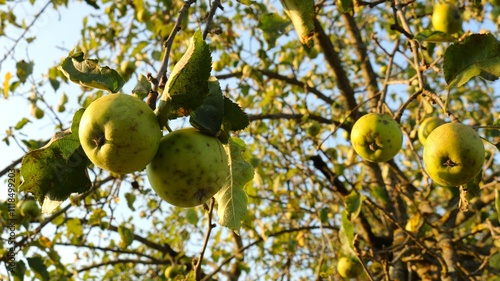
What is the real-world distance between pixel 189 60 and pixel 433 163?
95 cm

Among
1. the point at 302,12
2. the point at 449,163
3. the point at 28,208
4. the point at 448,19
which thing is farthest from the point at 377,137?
the point at 28,208

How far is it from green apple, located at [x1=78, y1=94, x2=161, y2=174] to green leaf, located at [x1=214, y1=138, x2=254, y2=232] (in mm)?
371

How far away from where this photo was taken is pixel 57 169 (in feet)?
4.00

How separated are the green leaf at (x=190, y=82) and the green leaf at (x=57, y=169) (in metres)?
0.29

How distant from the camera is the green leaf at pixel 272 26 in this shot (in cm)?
242

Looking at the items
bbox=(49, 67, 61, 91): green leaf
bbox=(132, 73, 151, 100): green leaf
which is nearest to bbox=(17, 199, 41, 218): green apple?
bbox=(49, 67, 61, 91): green leaf

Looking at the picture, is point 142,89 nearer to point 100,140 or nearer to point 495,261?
point 100,140

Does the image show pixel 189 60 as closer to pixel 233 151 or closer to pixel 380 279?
pixel 233 151

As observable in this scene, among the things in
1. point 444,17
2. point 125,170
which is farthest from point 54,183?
point 444,17

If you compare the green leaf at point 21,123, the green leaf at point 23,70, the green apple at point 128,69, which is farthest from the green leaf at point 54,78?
the green apple at point 128,69

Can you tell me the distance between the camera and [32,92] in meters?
4.34

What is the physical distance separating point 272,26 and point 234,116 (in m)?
1.37

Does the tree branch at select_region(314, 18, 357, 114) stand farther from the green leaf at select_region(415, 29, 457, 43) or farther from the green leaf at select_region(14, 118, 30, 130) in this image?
the green leaf at select_region(14, 118, 30, 130)

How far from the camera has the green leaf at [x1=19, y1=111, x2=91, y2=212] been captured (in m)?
1.18
